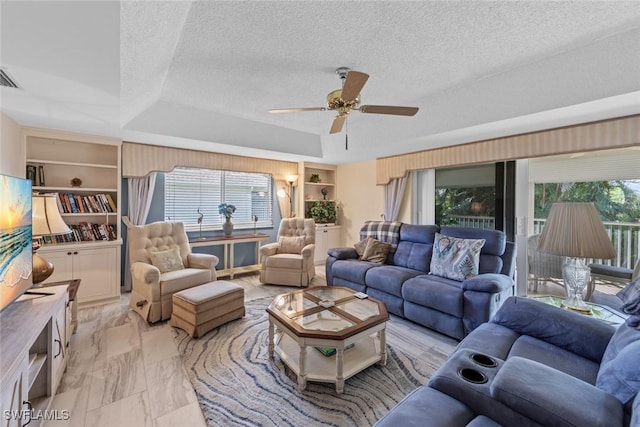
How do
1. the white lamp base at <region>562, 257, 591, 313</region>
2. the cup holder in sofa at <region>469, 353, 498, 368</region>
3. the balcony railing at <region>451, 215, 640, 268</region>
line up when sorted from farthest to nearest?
1. the balcony railing at <region>451, 215, 640, 268</region>
2. the white lamp base at <region>562, 257, 591, 313</region>
3. the cup holder in sofa at <region>469, 353, 498, 368</region>

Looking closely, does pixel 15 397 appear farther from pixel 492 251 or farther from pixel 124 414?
pixel 492 251

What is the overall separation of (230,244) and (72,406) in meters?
3.03

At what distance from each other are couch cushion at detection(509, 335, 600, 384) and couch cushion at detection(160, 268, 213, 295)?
304cm

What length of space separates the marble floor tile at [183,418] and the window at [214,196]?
10.9 feet

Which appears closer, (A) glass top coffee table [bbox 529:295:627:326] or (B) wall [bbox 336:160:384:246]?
(A) glass top coffee table [bbox 529:295:627:326]

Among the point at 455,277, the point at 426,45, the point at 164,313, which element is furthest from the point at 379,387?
the point at 426,45

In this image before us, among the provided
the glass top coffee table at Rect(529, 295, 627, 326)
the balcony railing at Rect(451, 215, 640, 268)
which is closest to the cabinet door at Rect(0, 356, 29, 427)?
the glass top coffee table at Rect(529, 295, 627, 326)

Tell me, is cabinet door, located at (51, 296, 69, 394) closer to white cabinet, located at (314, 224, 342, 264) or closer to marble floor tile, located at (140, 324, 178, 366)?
marble floor tile, located at (140, 324, 178, 366)

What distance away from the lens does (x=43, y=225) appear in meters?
2.07

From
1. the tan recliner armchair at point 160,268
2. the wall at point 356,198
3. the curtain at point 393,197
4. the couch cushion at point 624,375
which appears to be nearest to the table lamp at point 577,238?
the couch cushion at point 624,375

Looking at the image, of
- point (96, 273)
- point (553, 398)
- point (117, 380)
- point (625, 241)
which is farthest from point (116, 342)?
point (625, 241)

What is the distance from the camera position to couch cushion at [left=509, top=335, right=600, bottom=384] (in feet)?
4.64

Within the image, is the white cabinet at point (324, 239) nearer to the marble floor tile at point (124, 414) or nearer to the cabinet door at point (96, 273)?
the cabinet door at point (96, 273)

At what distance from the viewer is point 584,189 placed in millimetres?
2969
